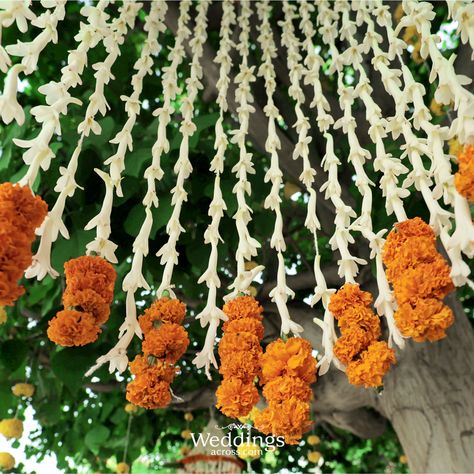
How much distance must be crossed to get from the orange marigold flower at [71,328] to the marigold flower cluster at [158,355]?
0.31 feet

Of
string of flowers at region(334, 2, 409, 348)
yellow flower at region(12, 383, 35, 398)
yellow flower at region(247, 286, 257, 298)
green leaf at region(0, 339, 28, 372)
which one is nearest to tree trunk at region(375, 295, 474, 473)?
yellow flower at region(247, 286, 257, 298)

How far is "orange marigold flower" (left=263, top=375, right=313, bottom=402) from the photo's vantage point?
65 cm

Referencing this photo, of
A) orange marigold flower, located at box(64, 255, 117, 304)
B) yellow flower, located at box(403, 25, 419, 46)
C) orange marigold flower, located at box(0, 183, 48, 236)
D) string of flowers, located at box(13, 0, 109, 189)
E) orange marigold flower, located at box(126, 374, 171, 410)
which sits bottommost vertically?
orange marigold flower, located at box(126, 374, 171, 410)

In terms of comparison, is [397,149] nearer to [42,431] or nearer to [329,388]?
[329,388]

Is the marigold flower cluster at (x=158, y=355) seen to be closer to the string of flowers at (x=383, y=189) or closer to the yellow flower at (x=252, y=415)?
the yellow flower at (x=252, y=415)

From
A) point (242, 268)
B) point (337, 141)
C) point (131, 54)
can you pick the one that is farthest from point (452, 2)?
point (131, 54)

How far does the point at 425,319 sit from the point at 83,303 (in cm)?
43

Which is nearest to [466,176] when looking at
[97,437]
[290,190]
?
[290,190]

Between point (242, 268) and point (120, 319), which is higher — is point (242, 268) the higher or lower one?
the lower one

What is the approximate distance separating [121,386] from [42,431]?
1022 mm

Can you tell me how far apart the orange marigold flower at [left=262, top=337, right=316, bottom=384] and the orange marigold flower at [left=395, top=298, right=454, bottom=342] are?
0.14m

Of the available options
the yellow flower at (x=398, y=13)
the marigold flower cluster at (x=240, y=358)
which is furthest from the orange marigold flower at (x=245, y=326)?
the yellow flower at (x=398, y=13)

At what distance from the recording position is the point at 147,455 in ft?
9.02

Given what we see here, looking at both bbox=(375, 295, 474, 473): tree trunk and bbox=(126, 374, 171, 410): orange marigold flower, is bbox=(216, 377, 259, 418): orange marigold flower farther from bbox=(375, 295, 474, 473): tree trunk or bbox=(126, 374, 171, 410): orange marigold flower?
bbox=(375, 295, 474, 473): tree trunk
